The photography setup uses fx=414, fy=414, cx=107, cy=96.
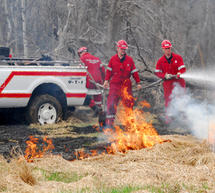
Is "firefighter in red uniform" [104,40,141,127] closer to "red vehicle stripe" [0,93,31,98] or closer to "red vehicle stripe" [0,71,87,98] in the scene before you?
"red vehicle stripe" [0,71,87,98]

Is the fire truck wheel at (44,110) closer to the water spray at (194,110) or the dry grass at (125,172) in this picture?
the water spray at (194,110)

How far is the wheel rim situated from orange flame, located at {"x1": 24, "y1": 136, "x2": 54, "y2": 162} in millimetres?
1686

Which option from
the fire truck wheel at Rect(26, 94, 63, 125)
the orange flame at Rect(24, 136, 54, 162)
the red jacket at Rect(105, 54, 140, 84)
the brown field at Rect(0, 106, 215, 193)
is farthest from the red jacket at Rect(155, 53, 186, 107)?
the orange flame at Rect(24, 136, 54, 162)

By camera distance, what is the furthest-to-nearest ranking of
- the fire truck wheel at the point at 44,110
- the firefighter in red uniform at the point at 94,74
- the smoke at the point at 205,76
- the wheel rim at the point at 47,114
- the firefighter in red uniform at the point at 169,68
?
the firefighter in red uniform at the point at 94,74
the firefighter in red uniform at the point at 169,68
the wheel rim at the point at 47,114
the fire truck wheel at the point at 44,110
the smoke at the point at 205,76

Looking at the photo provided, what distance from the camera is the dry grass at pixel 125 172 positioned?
4.58m

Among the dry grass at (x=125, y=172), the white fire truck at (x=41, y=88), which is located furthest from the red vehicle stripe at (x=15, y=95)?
the dry grass at (x=125, y=172)

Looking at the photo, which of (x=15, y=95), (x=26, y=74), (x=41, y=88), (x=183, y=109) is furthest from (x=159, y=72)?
(x=15, y=95)

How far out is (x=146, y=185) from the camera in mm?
4668

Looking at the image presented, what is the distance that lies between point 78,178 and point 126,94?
4.86m

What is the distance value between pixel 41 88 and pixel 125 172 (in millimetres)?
5450

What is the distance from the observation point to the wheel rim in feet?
33.1

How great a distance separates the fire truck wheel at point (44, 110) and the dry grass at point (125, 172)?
405 centimetres

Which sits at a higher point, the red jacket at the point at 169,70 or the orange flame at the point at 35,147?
the red jacket at the point at 169,70

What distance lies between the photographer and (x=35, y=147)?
7.30m
